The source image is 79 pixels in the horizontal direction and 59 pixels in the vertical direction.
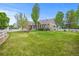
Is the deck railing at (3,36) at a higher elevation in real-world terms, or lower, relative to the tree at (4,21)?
lower

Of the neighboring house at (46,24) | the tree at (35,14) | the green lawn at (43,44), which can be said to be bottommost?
the green lawn at (43,44)

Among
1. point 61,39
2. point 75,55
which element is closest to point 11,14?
point 61,39

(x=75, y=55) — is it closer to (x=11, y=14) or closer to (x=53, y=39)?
(x=53, y=39)

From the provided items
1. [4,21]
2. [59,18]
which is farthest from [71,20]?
[4,21]

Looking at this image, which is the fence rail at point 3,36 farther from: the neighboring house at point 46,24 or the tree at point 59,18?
the tree at point 59,18

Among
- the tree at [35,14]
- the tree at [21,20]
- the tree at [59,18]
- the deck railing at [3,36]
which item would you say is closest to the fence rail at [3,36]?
the deck railing at [3,36]

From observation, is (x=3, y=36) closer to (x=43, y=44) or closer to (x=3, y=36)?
(x=3, y=36)
